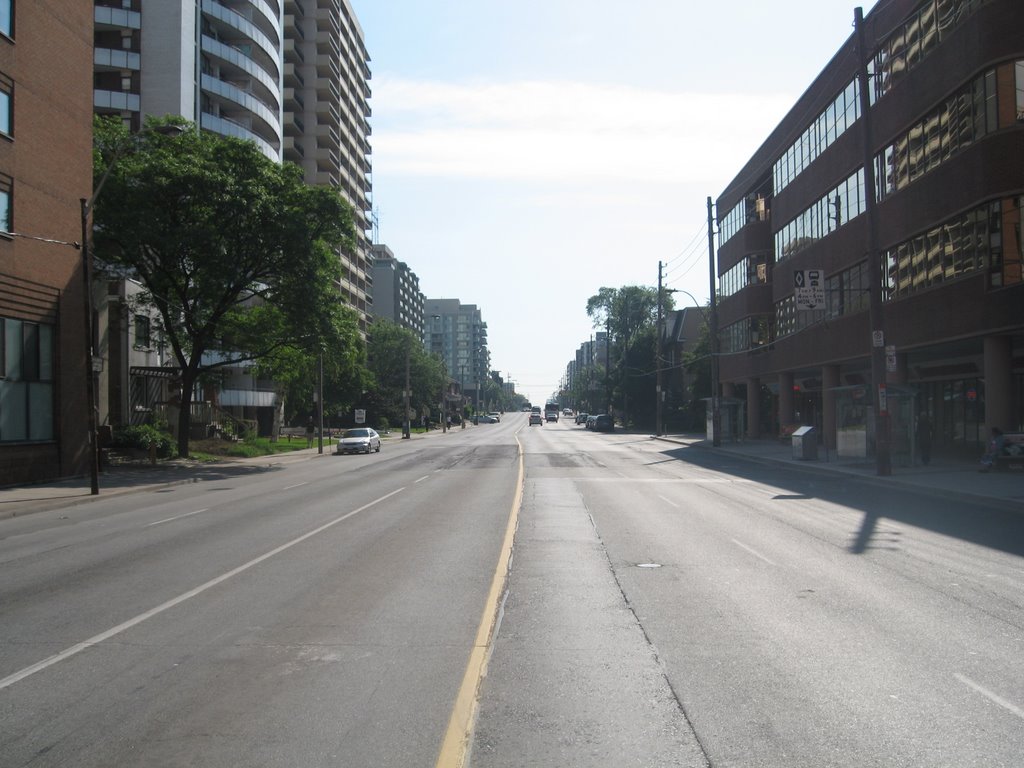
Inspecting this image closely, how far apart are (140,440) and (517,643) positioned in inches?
1287

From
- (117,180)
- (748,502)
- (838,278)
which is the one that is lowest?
(748,502)

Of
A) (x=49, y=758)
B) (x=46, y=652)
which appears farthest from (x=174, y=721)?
(x=46, y=652)

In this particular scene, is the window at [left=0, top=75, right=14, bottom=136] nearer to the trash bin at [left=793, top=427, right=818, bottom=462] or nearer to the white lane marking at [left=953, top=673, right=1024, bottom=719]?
the white lane marking at [left=953, top=673, right=1024, bottom=719]

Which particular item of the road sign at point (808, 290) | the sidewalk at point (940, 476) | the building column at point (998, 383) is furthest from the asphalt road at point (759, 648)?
the road sign at point (808, 290)

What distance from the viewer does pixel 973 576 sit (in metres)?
10.5

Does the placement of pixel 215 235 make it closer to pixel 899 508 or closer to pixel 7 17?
pixel 7 17

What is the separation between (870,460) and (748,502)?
1478 centimetres

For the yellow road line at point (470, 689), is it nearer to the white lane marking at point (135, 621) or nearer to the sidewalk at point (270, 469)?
the white lane marking at point (135, 621)

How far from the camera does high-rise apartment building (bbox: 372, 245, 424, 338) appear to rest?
146000 mm

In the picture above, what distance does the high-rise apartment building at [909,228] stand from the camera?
25562mm

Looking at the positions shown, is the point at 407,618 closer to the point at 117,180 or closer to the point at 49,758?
the point at 49,758

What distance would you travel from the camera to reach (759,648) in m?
7.13

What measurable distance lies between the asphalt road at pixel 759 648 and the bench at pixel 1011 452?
33.8 feet

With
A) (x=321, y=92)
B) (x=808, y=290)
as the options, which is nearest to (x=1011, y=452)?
(x=808, y=290)
